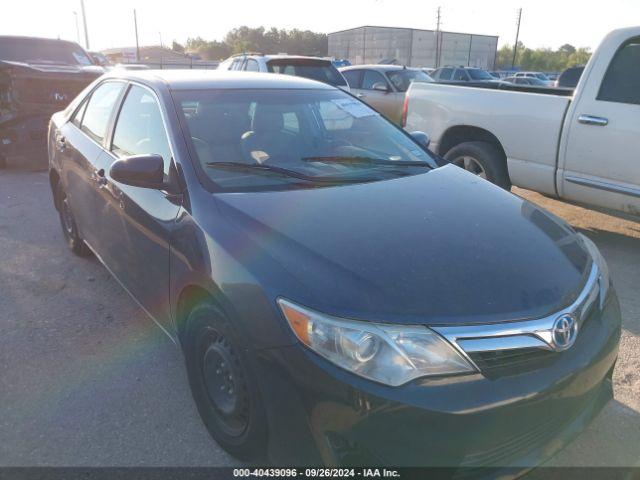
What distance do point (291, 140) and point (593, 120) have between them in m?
2.96

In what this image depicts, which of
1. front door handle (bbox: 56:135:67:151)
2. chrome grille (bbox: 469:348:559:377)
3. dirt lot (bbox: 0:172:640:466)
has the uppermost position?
front door handle (bbox: 56:135:67:151)

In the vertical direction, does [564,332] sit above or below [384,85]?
below

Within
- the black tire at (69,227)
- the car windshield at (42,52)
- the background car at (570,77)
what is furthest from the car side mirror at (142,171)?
the background car at (570,77)

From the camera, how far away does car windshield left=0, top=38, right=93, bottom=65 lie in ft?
29.5

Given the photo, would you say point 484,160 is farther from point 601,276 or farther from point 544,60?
point 544,60

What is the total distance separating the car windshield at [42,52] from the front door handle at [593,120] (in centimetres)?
837

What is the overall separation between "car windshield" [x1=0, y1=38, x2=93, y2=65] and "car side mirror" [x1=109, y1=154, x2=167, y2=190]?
7.86 meters

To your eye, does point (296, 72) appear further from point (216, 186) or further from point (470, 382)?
point (470, 382)

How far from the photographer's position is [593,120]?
184 inches

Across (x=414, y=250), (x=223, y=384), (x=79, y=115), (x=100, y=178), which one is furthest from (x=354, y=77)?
(x=223, y=384)

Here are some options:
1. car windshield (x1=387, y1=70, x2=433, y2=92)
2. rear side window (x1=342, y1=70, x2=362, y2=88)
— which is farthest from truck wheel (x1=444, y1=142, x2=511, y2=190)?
rear side window (x1=342, y1=70, x2=362, y2=88)

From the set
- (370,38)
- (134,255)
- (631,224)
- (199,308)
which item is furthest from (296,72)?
(370,38)

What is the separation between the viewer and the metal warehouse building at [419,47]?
5819 centimetres

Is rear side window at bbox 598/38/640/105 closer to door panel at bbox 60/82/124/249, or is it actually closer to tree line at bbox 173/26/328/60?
door panel at bbox 60/82/124/249
